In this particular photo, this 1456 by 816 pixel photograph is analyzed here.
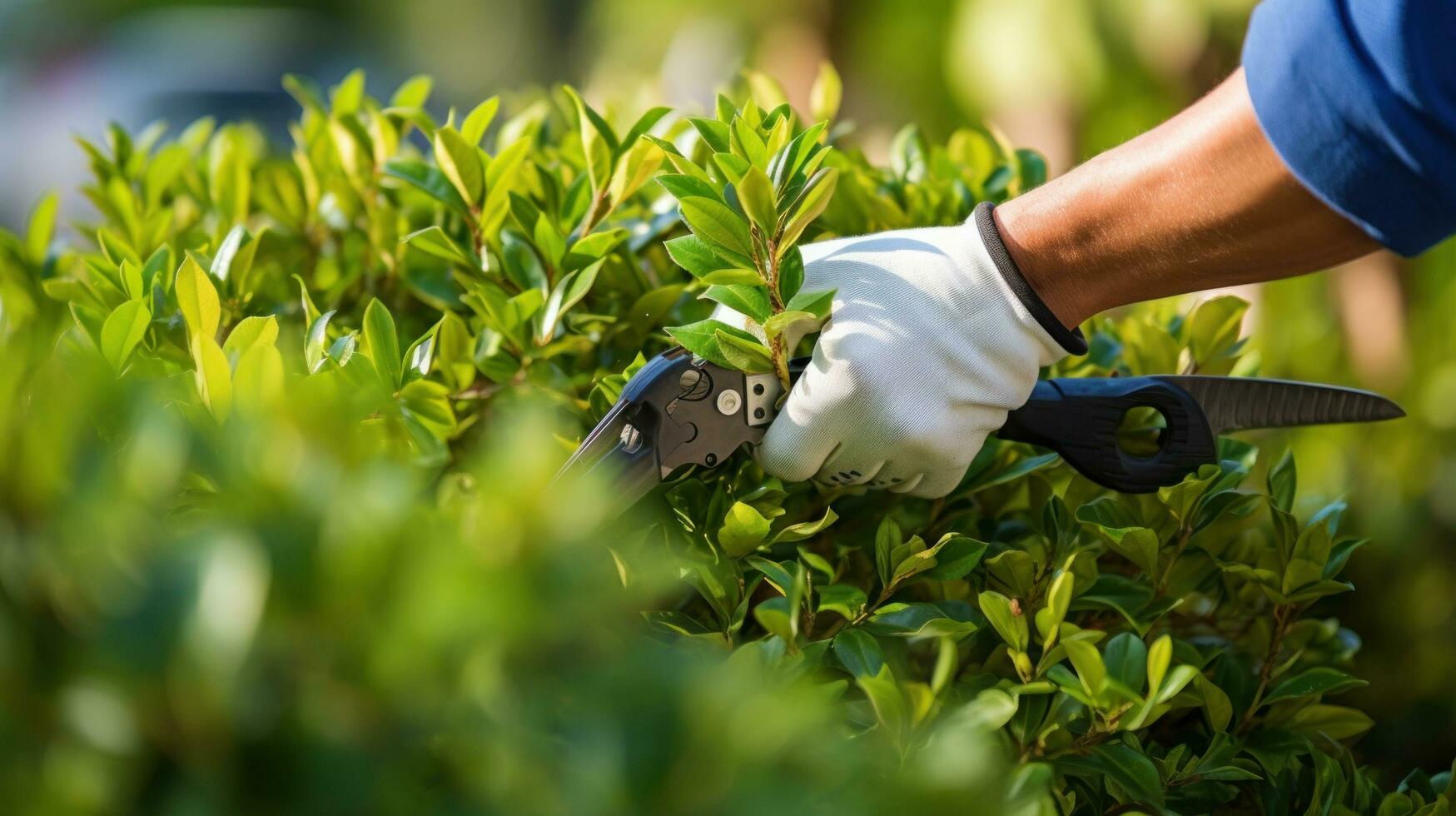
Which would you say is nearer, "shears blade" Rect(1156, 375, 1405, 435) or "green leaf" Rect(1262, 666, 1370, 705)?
"green leaf" Rect(1262, 666, 1370, 705)

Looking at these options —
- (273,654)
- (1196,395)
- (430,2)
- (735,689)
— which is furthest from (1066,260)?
(430,2)

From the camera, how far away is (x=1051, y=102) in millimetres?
8750

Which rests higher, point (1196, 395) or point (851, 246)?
point (851, 246)

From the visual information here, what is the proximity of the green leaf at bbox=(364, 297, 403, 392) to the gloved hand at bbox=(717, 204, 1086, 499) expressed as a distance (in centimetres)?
39

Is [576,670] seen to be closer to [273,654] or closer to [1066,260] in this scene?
[273,654]

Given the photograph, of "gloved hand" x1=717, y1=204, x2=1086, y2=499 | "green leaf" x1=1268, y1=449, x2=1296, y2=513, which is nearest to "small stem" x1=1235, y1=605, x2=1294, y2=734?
"green leaf" x1=1268, y1=449, x2=1296, y2=513

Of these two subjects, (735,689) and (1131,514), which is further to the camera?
(1131,514)

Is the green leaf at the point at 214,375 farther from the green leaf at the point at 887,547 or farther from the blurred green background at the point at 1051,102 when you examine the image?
the blurred green background at the point at 1051,102

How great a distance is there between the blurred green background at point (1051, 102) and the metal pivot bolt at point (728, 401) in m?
0.91

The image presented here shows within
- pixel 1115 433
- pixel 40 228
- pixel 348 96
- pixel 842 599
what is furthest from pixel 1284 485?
pixel 40 228

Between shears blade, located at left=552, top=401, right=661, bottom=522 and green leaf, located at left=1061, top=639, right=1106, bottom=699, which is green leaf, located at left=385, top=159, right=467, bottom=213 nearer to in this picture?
shears blade, located at left=552, top=401, right=661, bottom=522

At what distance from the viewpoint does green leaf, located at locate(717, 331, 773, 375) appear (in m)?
1.17

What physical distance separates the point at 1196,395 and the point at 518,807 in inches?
40.8

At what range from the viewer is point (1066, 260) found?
134 centimetres
